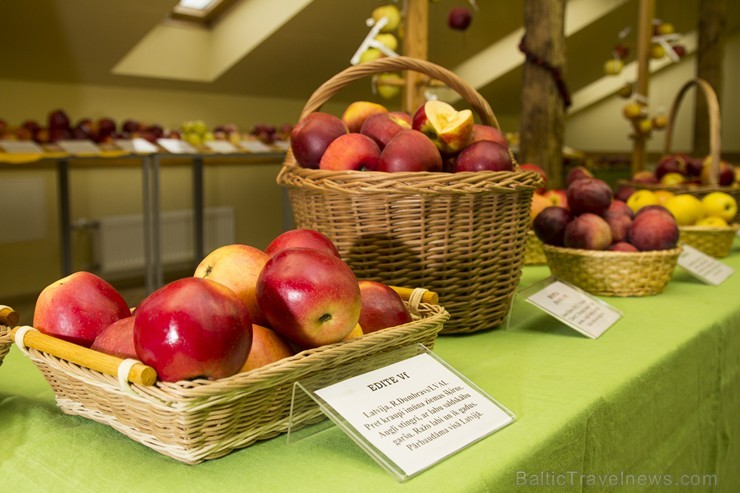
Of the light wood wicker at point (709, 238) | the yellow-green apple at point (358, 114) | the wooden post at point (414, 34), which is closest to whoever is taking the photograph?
the yellow-green apple at point (358, 114)

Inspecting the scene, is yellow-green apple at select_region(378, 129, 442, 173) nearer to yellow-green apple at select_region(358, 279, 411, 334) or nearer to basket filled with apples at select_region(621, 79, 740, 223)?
yellow-green apple at select_region(358, 279, 411, 334)

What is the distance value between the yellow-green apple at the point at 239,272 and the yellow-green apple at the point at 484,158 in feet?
1.34

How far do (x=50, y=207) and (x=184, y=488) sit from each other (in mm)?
4593

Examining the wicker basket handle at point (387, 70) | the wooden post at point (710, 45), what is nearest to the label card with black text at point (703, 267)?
the wicker basket handle at point (387, 70)

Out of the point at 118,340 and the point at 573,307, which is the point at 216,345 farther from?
the point at 573,307

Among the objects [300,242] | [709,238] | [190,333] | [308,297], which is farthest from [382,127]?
[709,238]

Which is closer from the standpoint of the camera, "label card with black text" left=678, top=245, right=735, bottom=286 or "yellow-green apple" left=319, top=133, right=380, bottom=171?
"yellow-green apple" left=319, top=133, right=380, bottom=171

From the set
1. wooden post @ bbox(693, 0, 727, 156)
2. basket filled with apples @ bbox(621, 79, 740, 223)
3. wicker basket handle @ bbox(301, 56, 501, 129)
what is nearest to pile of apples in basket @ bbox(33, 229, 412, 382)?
wicker basket handle @ bbox(301, 56, 501, 129)

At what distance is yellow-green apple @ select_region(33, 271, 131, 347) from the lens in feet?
2.21

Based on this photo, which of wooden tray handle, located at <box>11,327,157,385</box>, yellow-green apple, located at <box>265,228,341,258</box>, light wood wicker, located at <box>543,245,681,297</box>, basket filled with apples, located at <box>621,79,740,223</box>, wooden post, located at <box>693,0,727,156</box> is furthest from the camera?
wooden post, located at <box>693,0,727,156</box>

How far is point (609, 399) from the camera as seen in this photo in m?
0.84

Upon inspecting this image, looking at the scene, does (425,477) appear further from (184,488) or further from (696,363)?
(696,363)

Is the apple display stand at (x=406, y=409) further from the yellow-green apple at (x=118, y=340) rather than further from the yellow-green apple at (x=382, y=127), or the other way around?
the yellow-green apple at (x=382, y=127)

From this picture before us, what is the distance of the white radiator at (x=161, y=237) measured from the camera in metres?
4.89
